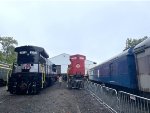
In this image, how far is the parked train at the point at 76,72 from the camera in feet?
99.5

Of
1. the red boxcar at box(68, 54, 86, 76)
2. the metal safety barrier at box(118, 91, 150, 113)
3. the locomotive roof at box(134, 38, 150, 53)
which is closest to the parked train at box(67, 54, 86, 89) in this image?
the red boxcar at box(68, 54, 86, 76)

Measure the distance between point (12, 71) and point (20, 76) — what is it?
0.91 metres

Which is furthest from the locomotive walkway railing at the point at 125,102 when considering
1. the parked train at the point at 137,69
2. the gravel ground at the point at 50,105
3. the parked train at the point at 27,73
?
the parked train at the point at 27,73

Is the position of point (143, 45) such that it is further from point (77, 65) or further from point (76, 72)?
point (77, 65)

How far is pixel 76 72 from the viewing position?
31219 mm

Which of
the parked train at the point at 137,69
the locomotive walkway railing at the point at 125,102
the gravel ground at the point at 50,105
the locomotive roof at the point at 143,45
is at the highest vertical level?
the locomotive roof at the point at 143,45

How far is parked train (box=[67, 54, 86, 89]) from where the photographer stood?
99.5 feet

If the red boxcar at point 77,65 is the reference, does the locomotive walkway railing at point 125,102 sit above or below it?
below

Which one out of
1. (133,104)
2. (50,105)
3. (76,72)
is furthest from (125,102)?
(76,72)

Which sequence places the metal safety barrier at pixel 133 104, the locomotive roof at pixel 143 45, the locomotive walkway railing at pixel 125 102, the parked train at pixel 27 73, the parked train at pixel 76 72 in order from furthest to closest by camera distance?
1. the parked train at pixel 76 72
2. the parked train at pixel 27 73
3. the locomotive roof at pixel 143 45
4. the locomotive walkway railing at pixel 125 102
5. the metal safety barrier at pixel 133 104

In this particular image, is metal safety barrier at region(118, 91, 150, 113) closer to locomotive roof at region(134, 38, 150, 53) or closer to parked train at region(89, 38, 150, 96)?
parked train at region(89, 38, 150, 96)

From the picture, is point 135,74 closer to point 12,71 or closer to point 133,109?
point 133,109

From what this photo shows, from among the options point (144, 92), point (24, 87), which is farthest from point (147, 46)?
point (24, 87)

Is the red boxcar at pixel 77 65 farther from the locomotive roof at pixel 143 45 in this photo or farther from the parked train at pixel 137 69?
the locomotive roof at pixel 143 45
